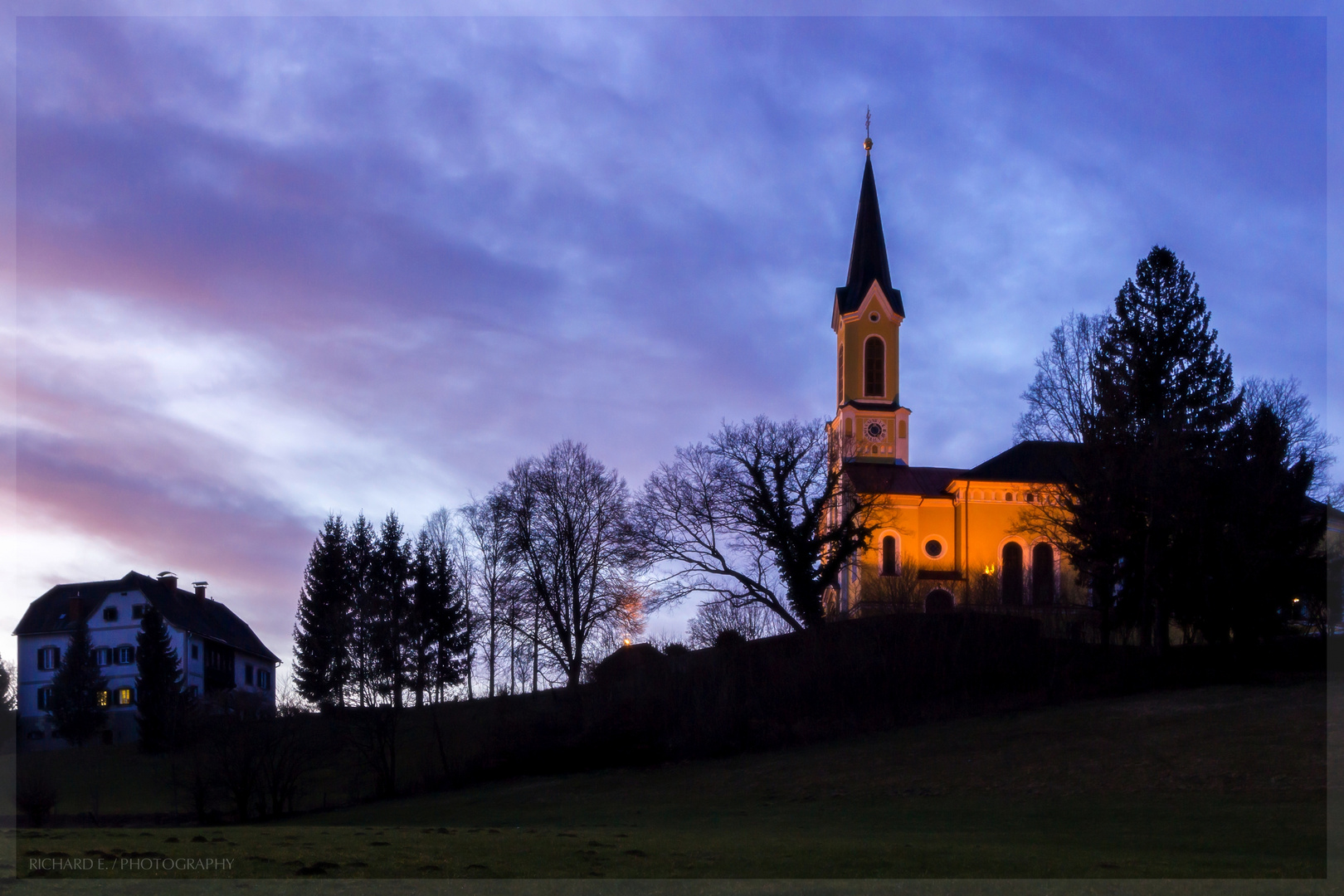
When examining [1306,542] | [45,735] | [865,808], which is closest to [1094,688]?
[1306,542]

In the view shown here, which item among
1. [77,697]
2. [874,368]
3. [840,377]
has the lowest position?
[77,697]

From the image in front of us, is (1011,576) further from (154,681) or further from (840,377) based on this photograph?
(154,681)

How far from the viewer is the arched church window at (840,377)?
7049cm

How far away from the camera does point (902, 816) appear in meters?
26.2

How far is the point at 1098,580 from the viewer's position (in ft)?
145

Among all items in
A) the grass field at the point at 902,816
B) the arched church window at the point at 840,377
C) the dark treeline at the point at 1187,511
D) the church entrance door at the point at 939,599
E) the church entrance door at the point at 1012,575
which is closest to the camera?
the grass field at the point at 902,816

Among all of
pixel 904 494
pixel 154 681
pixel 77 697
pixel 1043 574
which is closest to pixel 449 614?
pixel 154 681

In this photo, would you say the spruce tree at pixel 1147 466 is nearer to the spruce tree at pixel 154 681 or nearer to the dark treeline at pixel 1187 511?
the dark treeline at pixel 1187 511

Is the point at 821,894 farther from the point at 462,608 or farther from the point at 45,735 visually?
the point at 45,735

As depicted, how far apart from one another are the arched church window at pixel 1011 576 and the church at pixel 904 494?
6cm

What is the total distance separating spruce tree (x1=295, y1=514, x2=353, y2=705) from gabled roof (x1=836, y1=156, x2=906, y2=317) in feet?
105

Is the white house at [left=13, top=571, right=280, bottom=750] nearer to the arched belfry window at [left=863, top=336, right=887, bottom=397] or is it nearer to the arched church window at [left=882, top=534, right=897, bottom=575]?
the arched church window at [left=882, top=534, right=897, bottom=575]

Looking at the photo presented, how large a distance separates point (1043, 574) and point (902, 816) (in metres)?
37.0

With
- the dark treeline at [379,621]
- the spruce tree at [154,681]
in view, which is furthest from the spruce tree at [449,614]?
the spruce tree at [154,681]
